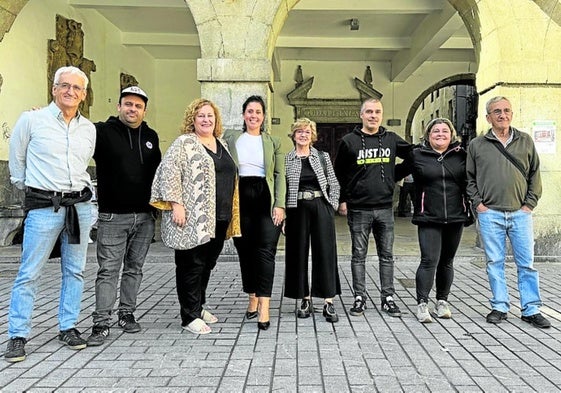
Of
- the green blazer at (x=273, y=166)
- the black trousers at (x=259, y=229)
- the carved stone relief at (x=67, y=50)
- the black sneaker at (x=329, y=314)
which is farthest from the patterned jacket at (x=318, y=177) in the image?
the carved stone relief at (x=67, y=50)

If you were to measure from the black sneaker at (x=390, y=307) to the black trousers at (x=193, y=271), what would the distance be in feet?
5.05

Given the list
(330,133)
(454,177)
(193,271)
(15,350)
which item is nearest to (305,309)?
(193,271)

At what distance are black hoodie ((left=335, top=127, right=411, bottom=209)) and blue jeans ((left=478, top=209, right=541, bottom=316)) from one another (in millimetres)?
816

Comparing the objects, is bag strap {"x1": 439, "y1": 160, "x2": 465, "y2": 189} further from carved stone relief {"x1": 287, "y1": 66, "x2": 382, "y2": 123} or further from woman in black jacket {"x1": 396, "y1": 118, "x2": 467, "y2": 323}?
carved stone relief {"x1": 287, "y1": 66, "x2": 382, "y2": 123}

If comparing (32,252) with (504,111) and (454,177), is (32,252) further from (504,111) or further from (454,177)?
(504,111)

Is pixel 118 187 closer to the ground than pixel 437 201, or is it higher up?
higher up

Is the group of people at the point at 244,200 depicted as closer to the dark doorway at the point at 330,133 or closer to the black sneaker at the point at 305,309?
the black sneaker at the point at 305,309

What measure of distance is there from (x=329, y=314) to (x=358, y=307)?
13.5 inches

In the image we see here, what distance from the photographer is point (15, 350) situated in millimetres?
3533

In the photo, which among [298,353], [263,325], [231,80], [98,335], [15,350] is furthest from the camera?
[231,80]

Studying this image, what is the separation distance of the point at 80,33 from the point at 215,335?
8507mm

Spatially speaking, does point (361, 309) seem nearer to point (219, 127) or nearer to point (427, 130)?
point (427, 130)

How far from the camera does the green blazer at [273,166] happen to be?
14.0ft

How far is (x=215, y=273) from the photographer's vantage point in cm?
648
